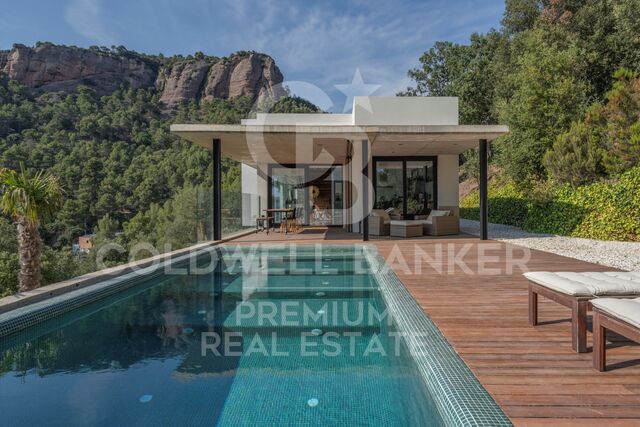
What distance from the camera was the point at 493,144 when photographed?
1916 centimetres

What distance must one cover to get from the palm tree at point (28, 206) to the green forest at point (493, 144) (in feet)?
2.98

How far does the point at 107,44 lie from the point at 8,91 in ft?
98.0

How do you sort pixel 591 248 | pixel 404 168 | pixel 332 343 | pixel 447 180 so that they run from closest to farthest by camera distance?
1. pixel 332 343
2. pixel 591 248
3. pixel 447 180
4. pixel 404 168

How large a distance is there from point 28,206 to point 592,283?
11.2 m

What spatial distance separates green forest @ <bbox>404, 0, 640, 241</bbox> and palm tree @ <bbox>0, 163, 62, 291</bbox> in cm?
1367

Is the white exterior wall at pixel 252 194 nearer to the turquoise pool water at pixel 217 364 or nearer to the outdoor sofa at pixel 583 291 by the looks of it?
the turquoise pool water at pixel 217 364

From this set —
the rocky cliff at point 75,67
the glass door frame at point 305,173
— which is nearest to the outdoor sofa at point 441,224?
the glass door frame at point 305,173

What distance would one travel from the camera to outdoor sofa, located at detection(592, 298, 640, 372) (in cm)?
196

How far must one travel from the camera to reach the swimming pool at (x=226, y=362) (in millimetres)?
2408

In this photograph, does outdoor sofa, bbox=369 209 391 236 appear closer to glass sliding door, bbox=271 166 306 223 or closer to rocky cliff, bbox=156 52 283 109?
glass sliding door, bbox=271 166 306 223

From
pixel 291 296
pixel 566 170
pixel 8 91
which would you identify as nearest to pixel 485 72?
pixel 566 170

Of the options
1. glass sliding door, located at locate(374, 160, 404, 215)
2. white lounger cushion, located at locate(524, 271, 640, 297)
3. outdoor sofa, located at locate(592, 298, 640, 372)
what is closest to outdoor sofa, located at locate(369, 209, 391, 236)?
glass sliding door, located at locate(374, 160, 404, 215)

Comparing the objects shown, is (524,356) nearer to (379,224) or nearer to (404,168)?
(379,224)

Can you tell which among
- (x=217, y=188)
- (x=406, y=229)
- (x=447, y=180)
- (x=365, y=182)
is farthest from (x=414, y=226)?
(x=217, y=188)
